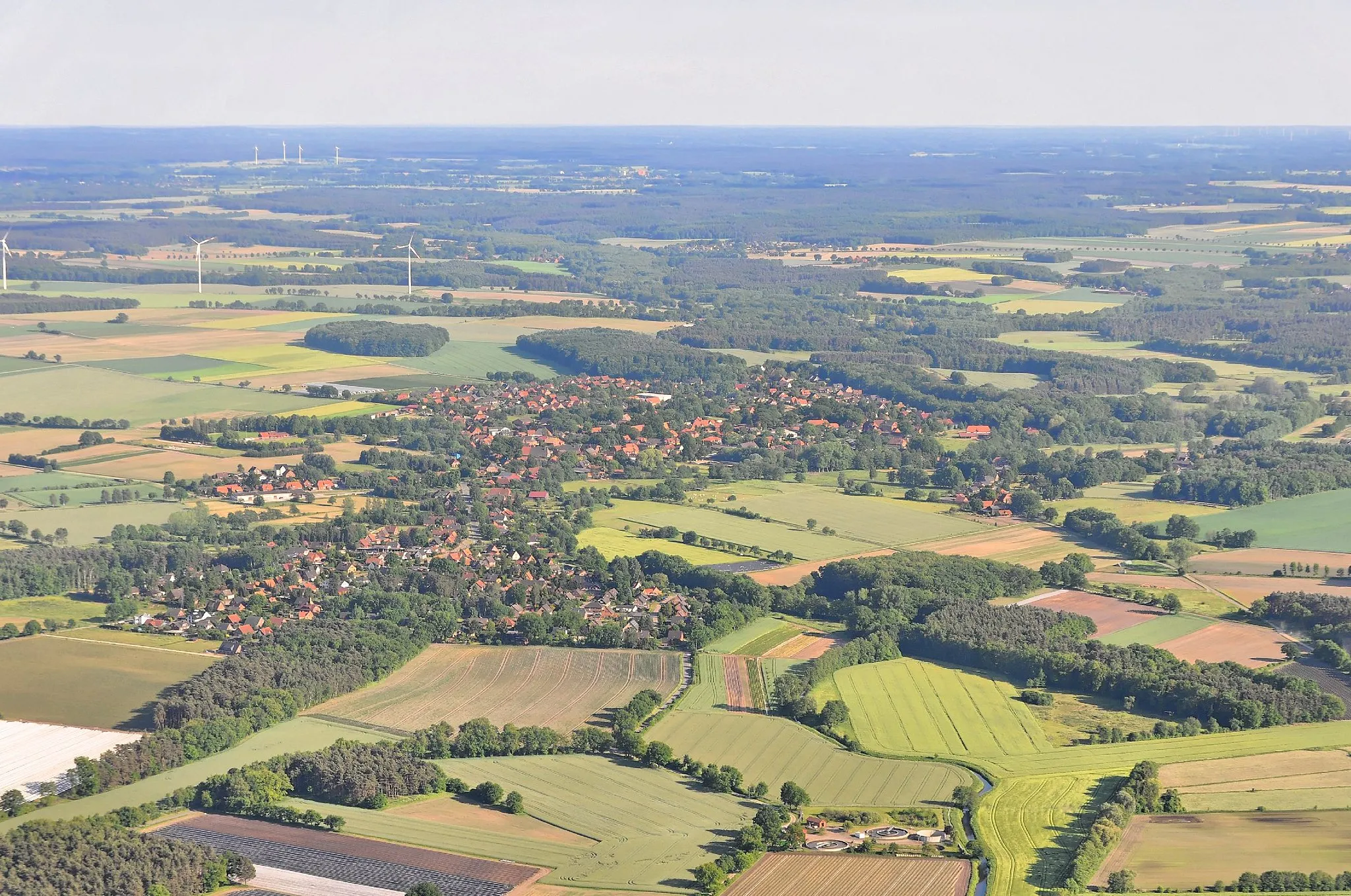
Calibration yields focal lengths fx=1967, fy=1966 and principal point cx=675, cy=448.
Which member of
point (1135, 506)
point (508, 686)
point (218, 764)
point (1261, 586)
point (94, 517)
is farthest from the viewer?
point (1135, 506)

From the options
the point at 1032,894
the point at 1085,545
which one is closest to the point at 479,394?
the point at 1085,545

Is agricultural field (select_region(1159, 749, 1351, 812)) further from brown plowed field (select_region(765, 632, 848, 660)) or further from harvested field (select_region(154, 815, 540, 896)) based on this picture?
harvested field (select_region(154, 815, 540, 896))

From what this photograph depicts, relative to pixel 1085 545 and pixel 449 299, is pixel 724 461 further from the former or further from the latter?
pixel 449 299

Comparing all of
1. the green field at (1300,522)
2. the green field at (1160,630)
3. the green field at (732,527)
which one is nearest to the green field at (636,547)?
the green field at (732,527)

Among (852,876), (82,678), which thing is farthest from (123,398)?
(852,876)

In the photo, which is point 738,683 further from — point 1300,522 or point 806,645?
point 1300,522

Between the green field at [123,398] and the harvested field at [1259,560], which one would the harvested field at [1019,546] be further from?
the green field at [123,398]
